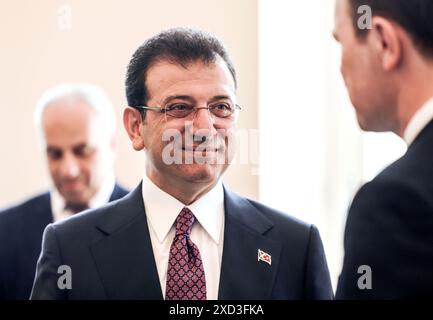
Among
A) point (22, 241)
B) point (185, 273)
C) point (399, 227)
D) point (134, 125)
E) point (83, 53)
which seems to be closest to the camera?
point (399, 227)

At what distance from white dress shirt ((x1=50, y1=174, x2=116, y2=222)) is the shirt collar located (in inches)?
16.8

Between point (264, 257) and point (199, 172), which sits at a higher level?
point (199, 172)

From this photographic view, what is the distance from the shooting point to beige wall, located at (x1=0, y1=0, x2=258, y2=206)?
5.81ft

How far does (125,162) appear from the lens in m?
1.89

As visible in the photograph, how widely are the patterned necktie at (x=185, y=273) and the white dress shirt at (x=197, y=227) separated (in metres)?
0.02

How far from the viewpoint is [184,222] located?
1.36m

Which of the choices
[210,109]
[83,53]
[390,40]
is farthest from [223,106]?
[83,53]

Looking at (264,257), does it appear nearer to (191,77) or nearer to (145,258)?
(145,258)

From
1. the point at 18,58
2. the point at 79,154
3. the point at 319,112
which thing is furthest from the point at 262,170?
the point at 18,58

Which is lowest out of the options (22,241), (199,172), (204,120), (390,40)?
(22,241)

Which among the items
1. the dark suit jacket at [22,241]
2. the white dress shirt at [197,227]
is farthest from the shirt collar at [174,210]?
the dark suit jacket at [22,241]

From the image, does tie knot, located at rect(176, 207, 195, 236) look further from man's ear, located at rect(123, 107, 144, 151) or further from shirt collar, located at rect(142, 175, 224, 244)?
man's ear, located at rect(123, 107, 144, 151)

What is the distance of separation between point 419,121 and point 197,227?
59 cm
